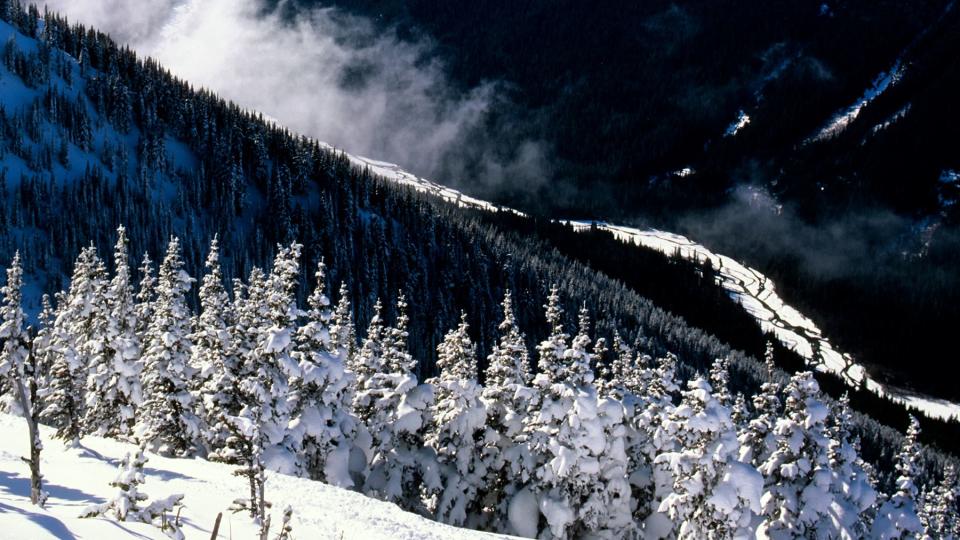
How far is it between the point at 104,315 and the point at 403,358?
56.6 feet

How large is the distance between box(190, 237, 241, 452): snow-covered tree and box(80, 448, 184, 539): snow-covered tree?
12.9 m

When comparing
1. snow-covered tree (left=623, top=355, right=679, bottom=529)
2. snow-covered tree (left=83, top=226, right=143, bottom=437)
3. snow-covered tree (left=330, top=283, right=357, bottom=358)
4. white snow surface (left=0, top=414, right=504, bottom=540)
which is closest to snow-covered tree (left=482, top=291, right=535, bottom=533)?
snow-covered tree (left=623, top=355, right=679, bottom=529)

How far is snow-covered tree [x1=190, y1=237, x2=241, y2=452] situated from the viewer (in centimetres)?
3475

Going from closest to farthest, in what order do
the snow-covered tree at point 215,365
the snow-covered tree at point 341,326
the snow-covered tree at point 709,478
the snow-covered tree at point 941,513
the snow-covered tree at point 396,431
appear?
the snow-covered tree at point 709,478 → the snow-covered tree at point 215,365 → the snow-covered tree at point 396,431 → the snow-covered tree at point 341,326 → the snow-covered tree at point 941,513

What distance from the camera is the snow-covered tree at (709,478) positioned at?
31797 mm

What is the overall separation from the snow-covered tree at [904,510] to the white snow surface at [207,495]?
78.5 ft

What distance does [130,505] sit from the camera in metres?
17.9

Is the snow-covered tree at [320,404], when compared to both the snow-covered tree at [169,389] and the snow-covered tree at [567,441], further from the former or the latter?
the snow-covered tree at [567,441]

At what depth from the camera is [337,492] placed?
95.7 ft

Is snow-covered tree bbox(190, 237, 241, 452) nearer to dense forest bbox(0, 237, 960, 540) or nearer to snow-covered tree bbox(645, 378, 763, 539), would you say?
dense forest bbox(0, 237, 960, 540)

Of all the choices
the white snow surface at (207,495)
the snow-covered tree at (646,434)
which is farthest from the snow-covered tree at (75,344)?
the snow-covered tree at (646,434)

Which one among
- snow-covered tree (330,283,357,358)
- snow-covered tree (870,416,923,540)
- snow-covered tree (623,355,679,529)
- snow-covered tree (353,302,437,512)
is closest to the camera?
snow-covered tree (870,416,923,540)

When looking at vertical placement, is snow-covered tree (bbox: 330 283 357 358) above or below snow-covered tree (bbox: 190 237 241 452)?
above

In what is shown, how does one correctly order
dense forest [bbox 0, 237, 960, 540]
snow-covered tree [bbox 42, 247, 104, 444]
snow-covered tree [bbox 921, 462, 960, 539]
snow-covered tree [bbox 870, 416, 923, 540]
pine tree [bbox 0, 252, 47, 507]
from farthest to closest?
snow-covered tree [bbox 921, 462, 960, 539]
snow-covered tree [bbox 42, 247, 104, 444]
snow-covered tree [bbox 870, 416, 923, 540]
dense forest [bbox 0, 237, 960, 540]
pine tree [bbox 0, 252, 47, 507]
